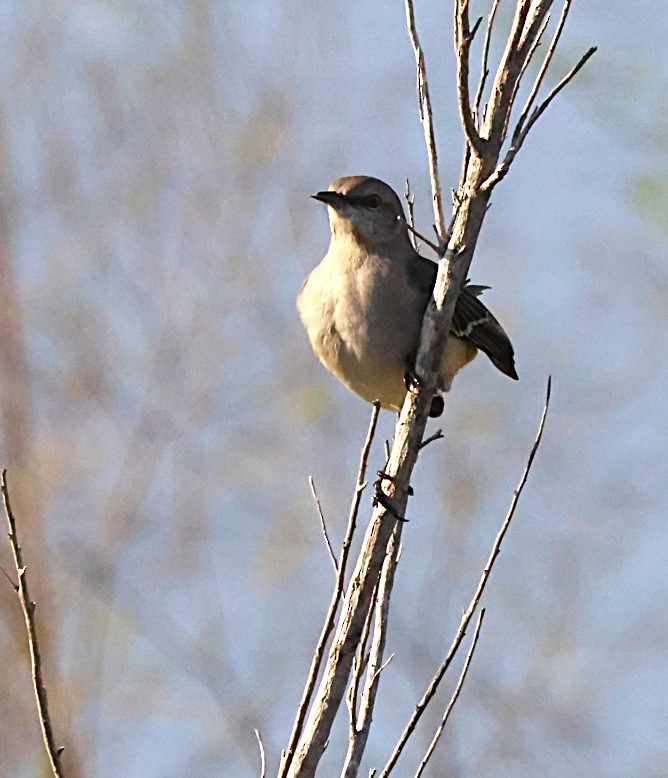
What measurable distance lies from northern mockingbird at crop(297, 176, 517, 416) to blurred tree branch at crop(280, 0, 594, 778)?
0.91 meters

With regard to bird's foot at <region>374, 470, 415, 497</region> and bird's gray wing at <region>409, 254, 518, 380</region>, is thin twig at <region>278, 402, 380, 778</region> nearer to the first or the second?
bird's foot at <region>374, 470, 415, 497</region>

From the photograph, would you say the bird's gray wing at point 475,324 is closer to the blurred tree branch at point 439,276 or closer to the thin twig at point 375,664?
the blurred tree branch at point 439,276

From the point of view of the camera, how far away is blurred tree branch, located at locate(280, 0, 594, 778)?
11.5 feet

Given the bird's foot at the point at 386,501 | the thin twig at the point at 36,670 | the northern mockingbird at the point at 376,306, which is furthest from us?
the northern mockingbird at the point at 376,306

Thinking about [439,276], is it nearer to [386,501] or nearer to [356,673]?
[386,501]

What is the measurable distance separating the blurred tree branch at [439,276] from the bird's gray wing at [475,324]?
117cm

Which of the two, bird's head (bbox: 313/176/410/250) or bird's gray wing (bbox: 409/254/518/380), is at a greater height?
bird's head (bbox: 313/176/410/250)

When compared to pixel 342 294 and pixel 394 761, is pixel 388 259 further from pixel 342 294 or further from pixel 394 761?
pixel 394 761

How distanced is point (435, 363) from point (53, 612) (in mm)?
3980

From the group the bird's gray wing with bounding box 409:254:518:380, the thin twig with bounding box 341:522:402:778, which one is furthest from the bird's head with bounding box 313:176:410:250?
the thin twig with bounding box 341:522:402:778

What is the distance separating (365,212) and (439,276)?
178 cm

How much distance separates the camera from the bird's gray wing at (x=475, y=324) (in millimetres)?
5273

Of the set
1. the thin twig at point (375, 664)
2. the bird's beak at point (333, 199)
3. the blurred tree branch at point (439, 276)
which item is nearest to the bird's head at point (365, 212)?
the bird's beak at point (333, 199)

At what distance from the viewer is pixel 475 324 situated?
5348 millimetres
